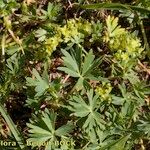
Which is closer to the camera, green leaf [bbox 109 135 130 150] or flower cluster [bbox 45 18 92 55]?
green leaf [bbox 109 135 130 150]

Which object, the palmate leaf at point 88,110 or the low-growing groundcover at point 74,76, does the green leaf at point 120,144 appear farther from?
the palmate leaf at point 88,110

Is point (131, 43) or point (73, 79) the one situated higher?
Result: point (131, 43)

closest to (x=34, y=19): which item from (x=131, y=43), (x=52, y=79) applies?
(x=52, y=79)

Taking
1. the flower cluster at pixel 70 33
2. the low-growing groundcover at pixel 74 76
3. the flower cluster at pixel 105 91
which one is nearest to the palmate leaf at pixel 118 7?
the low-growing groundcover at pixel 74 76

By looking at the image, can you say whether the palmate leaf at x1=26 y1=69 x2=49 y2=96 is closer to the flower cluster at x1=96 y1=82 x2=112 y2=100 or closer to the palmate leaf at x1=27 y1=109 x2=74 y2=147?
the palmate leaf at x1=27 y1=109 x2=74 y2=147

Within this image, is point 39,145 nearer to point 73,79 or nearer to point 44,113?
A: point 44,113

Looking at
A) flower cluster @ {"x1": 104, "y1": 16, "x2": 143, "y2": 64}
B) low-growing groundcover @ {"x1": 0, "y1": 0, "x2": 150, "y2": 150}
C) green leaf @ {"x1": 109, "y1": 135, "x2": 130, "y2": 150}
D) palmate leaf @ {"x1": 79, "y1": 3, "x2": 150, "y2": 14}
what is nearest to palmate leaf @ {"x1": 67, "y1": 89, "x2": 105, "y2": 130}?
low-growing groundcover @ {"x1": 0, "y1": 0, "x2": 150, "y2": 150}

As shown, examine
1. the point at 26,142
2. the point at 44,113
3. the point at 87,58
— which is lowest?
the point at 26,142

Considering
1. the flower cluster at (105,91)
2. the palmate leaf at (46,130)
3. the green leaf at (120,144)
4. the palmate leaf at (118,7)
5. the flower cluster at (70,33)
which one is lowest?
the green leaf at (120,144)
